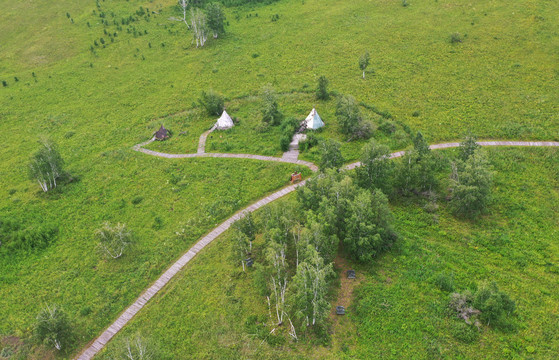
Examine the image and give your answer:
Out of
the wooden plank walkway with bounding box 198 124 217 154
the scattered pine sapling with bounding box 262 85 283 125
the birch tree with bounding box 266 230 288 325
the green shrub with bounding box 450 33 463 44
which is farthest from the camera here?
the green shrub with bounding box 450 33 463 44

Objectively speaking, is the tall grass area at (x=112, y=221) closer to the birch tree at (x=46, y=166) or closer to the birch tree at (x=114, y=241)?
the birch tree at (x=114, y=241)

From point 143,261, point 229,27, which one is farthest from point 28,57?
point 143,261

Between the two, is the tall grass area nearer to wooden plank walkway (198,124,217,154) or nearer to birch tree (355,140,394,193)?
wooden plank walkway (198,124,217,154)

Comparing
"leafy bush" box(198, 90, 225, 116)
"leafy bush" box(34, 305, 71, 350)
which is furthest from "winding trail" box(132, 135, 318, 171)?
"leafy bush" box(34, 305, 71, 350)

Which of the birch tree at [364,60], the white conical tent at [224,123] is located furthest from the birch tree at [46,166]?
the birch tree at [364,60]

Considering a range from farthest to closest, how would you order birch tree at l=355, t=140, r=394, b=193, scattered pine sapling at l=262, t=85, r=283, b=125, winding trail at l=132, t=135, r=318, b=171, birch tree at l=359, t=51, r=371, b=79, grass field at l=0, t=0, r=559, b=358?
birch tree at l=359, t=51, r=371, b=79 → scattered pine sapling at l=262, t=85, r=283, b=125 → winding trail at l=132, t=135, r=318, b=171 → grass field at l=0, t=0, r=559, b=358 → birch tree at l=355, t=140, r=394, b=193

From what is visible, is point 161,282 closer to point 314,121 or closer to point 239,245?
point 239,245

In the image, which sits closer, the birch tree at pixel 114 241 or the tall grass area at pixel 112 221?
the tall grass area at pixel 112 221
